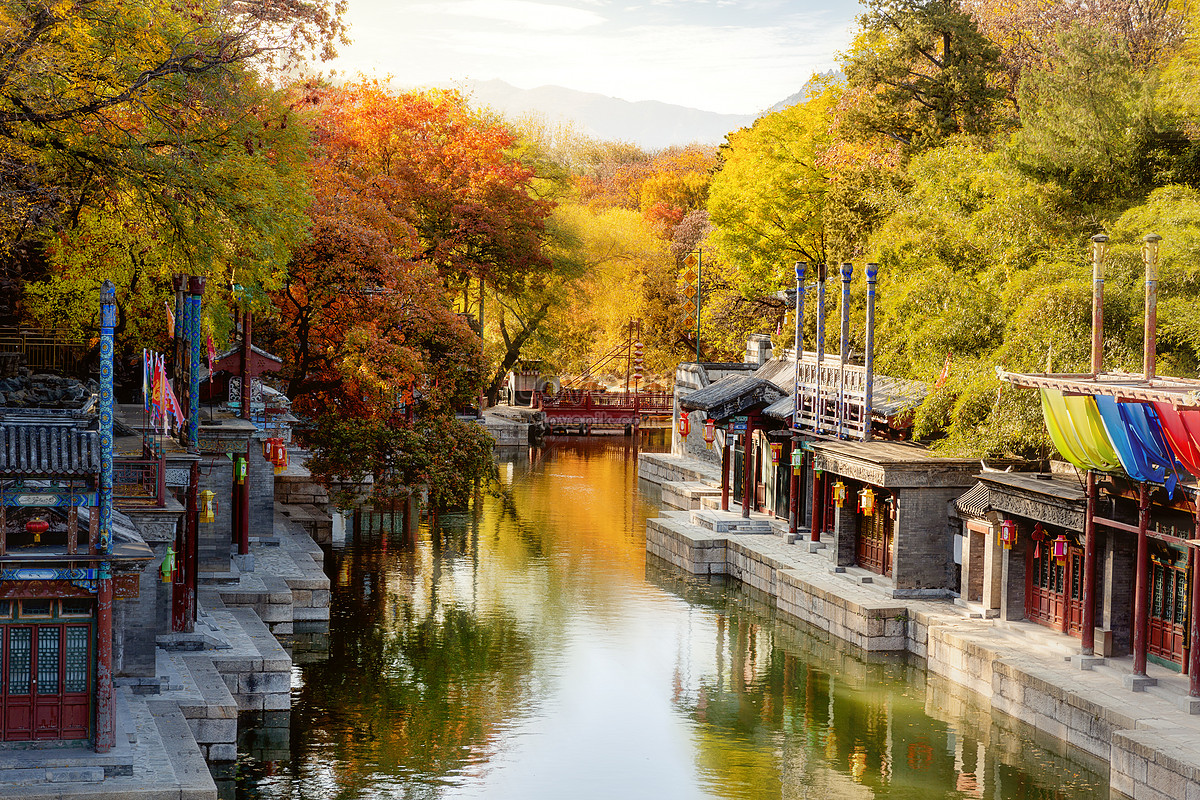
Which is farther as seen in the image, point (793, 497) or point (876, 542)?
point (793, 497)

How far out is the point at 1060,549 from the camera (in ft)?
72.8

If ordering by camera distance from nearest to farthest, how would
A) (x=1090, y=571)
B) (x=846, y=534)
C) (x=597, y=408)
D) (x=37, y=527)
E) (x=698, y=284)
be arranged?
(x=37, y=527)
(x=1090, y=571)
(x=846, y=534)
(x=698, y=284)
(x=597, y=408)

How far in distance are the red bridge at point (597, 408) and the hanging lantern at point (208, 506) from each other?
1592 inches

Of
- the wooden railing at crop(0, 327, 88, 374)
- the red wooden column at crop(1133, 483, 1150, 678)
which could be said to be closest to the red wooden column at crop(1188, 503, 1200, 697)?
the red wooden column at crop(1133, 483, 1150, 678)

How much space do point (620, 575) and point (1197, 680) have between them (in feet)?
56.8

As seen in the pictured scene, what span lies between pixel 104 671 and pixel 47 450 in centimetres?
282

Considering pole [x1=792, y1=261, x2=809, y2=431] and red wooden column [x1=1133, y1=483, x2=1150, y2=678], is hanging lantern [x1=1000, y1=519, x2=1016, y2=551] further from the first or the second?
pole [x1=792, y1=261, x2=809, y2=431]

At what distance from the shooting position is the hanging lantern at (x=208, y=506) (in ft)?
77.2

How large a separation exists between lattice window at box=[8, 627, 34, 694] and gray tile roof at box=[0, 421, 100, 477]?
2122mm

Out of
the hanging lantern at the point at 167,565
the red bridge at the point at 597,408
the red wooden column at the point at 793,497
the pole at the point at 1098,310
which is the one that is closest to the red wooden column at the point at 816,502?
the red wooden column at the point at 793,497

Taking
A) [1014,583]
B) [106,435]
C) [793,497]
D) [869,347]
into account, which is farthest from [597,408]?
[106,435]

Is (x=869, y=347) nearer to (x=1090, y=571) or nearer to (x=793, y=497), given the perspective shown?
(x=793, y=497)

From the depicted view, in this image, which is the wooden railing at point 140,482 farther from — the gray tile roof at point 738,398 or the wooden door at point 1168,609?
the gray tile roof at point 738,398

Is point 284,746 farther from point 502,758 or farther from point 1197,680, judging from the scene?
point 1197,680
